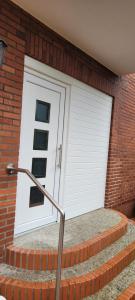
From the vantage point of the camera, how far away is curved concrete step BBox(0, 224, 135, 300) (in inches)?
106

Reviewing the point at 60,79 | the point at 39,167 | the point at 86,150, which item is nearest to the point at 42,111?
the point at 60,79

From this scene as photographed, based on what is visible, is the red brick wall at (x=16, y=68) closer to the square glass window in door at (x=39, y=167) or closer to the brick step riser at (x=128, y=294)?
the square glass window in door at (x=39, y=167)

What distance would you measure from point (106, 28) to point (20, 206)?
2.48 meters

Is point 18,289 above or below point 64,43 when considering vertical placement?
below

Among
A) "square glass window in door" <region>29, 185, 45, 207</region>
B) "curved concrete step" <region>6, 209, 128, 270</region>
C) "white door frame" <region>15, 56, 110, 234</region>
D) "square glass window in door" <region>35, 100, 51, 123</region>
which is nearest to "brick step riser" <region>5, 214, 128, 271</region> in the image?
"curved concrete step" <region>6, 209, 128, 270</region>

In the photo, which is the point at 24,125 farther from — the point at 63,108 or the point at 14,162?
the point at 63,108

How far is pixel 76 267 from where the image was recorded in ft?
10.5

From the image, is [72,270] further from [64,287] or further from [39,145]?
[39,145]

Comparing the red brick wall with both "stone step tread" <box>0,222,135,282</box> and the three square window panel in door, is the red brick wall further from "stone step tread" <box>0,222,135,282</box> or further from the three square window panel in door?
the three square window panel in door

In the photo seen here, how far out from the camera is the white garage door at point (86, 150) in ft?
14.7

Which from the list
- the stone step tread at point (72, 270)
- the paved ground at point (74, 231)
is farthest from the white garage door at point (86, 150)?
the stone step tread at point (72, 270)

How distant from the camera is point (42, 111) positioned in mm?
3822

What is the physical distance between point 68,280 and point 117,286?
29.0 inches

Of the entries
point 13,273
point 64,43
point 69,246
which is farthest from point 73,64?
point 13,273
